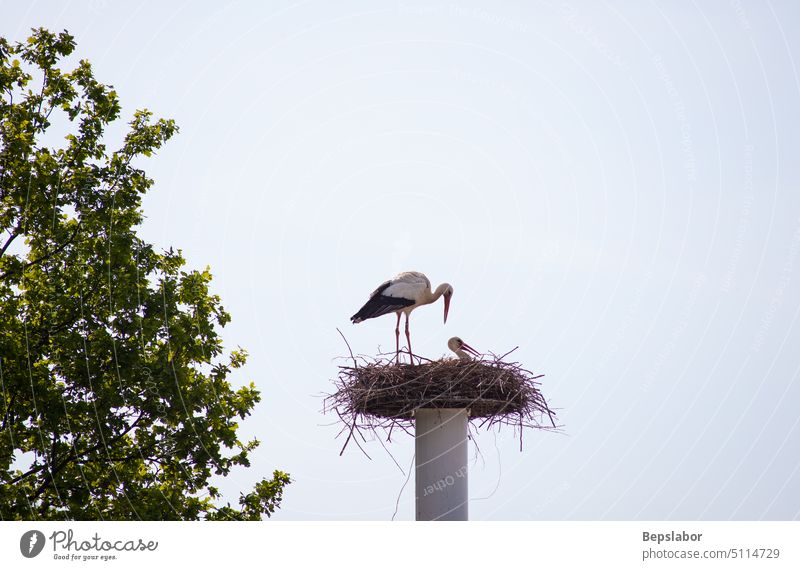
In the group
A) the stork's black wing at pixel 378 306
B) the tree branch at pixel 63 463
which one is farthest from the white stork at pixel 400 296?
the tree branch at pixel 63 463

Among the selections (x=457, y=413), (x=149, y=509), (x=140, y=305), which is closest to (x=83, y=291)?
(x=140, y=305)

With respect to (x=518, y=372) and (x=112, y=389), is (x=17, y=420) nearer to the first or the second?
(x=112, y=389)

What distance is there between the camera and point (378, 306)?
1507cm

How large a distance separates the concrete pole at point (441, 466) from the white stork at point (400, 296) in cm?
273

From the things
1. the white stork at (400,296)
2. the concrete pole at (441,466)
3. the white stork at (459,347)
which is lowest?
the concrete pole at (441,466)

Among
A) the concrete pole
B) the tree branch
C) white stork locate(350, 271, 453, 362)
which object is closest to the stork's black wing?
white stork locate(350, 271, 453, 362)

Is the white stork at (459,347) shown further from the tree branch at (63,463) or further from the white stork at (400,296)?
the tree branch at (63,463)

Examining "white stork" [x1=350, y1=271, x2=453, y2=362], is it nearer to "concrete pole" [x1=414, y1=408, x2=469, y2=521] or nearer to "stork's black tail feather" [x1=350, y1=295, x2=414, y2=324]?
"stork's black tail feather" [x1=350, y1=295, x2=414, y2=324]

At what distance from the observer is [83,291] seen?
15.7 m

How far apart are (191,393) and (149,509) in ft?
6.21

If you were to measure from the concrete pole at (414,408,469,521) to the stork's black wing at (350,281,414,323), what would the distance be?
270 centimetres

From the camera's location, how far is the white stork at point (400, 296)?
15.1 meters

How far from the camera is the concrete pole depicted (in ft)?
41.1

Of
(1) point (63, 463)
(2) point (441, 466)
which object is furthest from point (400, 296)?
(1) point (63, 463)
